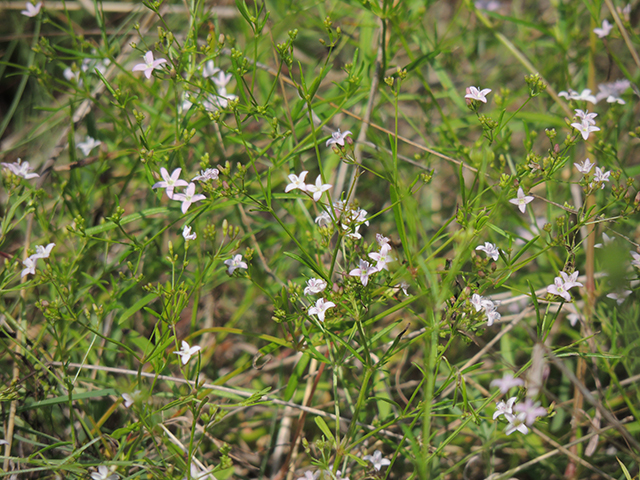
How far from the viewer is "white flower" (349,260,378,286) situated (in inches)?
90.2

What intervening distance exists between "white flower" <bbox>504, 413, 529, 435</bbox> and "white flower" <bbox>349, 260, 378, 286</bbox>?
1018 millimetres

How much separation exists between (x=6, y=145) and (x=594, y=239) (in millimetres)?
5238

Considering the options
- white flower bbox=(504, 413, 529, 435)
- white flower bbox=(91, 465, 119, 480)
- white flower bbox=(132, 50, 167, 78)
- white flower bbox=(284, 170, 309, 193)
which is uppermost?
white flower bbox=(132, 50, 167, 78)

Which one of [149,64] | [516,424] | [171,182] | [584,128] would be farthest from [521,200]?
[149,64]

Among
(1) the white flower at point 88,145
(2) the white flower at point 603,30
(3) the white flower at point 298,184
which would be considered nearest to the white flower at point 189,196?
(3) the white flower at point 298,184

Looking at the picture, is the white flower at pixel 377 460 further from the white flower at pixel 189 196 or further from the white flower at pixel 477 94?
the white flower at pixel 477 94

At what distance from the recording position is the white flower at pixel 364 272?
2291 millimetres

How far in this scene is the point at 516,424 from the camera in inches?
90.5

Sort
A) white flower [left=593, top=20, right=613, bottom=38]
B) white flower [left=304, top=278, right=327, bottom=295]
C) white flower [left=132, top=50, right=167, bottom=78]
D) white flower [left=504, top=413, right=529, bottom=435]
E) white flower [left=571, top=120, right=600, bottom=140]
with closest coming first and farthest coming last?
white flower [left=504, top=413, right=529, bottom=435], white flower [left=304, top=278, right=327, bottom=295], white flower [left=571, top=120, right=600, bottom=140], white flower [left=132, top=50, right=167, bottom=78], white flower [left=593, top=20, right=613, bottom=38]

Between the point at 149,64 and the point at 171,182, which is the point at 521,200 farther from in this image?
the point at 149,64

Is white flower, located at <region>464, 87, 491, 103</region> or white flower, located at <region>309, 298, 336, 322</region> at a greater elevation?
white flower, located at <region>464, 87, 491, 103</region>

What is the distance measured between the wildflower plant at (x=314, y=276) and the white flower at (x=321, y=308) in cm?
1

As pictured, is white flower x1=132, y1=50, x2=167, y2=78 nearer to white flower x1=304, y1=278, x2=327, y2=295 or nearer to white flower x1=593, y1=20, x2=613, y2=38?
white flower x1=304, y1=278, x2=327, y2=295

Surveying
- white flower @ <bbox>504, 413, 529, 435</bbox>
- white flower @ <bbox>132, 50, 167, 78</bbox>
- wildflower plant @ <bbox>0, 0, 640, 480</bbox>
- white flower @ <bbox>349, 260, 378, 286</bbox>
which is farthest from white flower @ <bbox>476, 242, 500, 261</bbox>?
white flower @ <bbox>132, 50, 167, 78</bbox>
